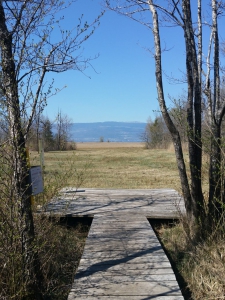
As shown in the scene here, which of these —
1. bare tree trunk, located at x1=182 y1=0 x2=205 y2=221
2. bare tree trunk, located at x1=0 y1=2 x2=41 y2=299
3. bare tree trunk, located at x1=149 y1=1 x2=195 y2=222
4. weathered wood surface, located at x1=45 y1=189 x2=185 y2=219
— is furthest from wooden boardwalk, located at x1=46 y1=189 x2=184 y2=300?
bare tree trunk, located at x1=182 y1=0 x2=205 y2=221

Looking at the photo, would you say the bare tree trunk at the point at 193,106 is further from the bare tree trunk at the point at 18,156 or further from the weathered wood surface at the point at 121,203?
the bare tree trunk at the point at 18,156

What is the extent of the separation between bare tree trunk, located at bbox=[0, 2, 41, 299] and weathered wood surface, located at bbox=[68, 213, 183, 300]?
0.56m

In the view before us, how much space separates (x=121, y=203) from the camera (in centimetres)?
731

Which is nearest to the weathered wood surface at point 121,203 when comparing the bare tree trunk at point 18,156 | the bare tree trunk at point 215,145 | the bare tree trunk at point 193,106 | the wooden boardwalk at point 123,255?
the wooden boardwalk at point 123,255

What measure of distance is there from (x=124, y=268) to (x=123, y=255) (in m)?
0.40

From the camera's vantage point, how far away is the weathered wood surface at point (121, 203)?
641cm

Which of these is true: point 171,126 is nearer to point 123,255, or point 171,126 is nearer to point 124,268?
point 123,255

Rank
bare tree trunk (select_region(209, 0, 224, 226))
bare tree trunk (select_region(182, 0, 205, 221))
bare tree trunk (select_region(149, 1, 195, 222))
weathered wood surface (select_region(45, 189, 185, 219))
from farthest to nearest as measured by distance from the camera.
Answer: weathered wood surface (select_region(45, 189, 185, 219)), bare tree trunk (select_region(149, 1, 195, 222)), bare tree trunk (select_region(182, 0, 205, 221)), bare tree trunk (select_region(209, 0, 224, 226))

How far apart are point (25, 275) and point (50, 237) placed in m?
1.05

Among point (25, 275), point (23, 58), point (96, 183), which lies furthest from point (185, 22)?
point (96, 183)

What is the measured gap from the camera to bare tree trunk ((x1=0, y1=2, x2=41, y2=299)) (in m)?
3.11

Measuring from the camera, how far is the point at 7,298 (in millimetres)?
3178

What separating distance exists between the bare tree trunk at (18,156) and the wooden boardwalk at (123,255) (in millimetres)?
560

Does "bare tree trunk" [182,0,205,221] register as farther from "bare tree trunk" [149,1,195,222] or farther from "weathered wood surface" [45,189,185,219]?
Answer: "weathered wood surface" [45,189,185,219]
